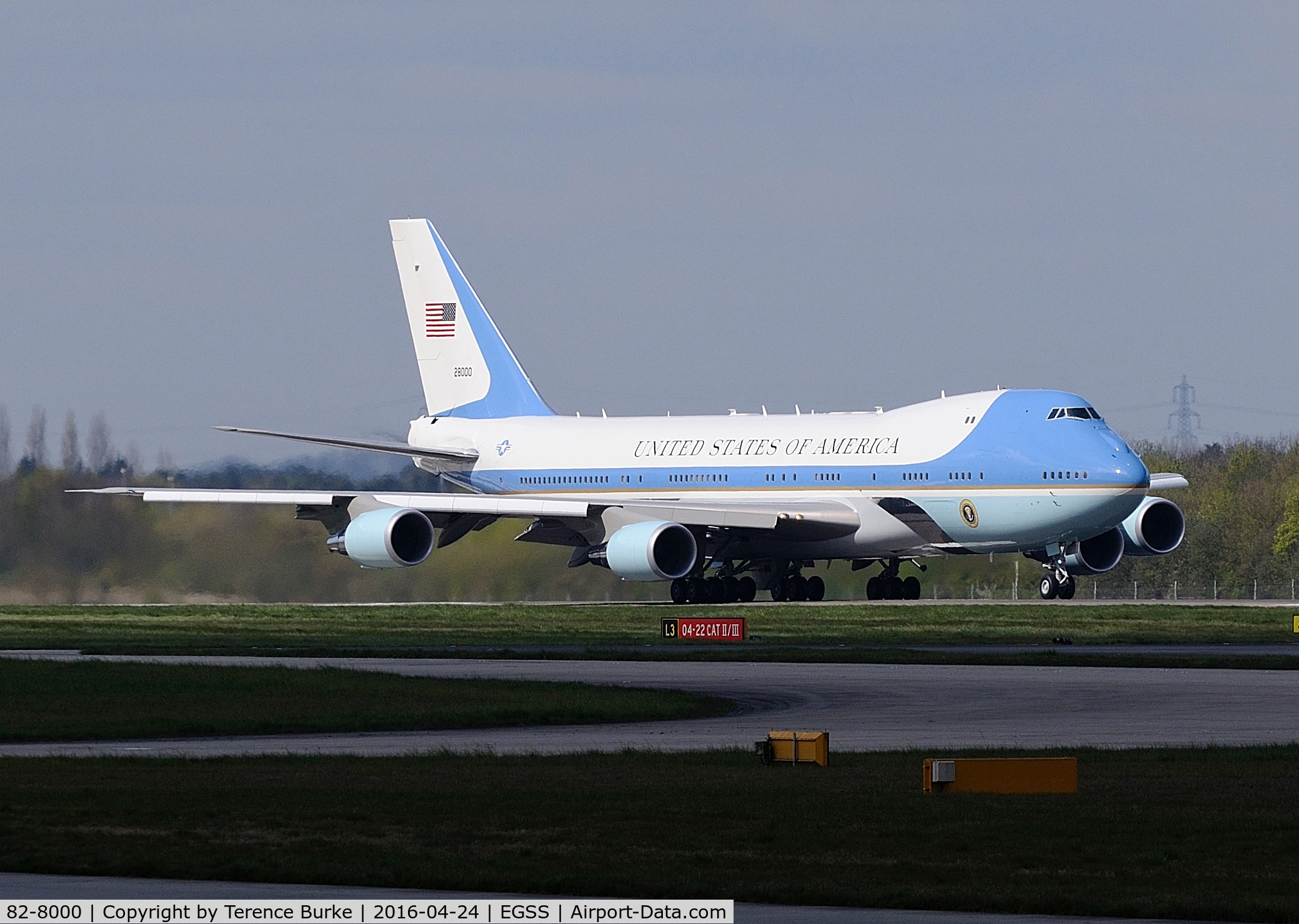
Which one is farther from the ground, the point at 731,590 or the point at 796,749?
the point at 731,590

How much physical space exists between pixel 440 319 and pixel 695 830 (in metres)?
53.9

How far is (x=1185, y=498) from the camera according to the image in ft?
311

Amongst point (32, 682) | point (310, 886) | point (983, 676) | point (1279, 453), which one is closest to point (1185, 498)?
point (1279, 453)

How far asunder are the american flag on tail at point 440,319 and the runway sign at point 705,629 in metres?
26.0

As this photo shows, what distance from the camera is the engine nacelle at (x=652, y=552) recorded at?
54.5m

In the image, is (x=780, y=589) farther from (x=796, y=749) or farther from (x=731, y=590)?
(x=796, y=749)

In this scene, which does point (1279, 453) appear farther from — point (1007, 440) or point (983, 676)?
point (983, 676)

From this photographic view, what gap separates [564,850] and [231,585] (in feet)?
158

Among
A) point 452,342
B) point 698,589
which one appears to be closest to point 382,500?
point 698,589

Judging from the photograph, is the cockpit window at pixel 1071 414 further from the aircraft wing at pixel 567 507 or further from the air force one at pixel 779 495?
the aircraft wing at pixel 567 507

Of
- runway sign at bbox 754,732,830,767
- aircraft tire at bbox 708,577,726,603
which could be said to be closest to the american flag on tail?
aircraft tire at bbox 708,577,726,603

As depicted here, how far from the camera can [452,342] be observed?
6744cm

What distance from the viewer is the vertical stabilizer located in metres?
66.1

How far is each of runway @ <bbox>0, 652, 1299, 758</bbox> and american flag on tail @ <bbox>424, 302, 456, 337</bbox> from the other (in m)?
33.4
